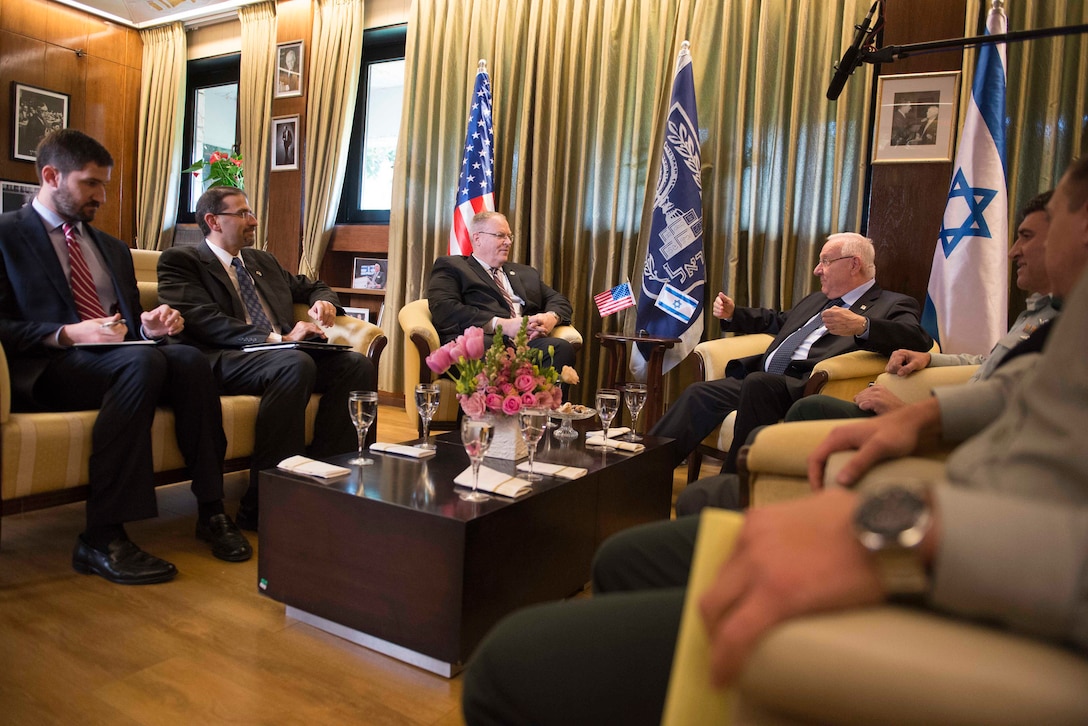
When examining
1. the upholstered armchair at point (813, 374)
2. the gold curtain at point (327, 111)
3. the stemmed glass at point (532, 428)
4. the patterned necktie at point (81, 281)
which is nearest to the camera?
the stemmed glass at point (532, 428)

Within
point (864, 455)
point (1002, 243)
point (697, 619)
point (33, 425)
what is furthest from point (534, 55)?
point (697, 619)

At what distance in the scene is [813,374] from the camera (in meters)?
2.83

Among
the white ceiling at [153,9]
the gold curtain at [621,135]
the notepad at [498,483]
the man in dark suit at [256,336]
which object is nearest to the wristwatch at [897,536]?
the notepad at [498,483]

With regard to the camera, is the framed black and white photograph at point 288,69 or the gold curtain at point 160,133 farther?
the gold curtain at point 160,133

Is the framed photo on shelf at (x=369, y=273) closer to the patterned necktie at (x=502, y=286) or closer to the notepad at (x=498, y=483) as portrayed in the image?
the patterned necktie at (x=502, y=286)

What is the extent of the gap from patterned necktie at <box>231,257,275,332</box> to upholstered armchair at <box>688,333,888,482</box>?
6.22ft

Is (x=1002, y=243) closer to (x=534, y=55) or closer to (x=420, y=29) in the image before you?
(x=534, y=55)

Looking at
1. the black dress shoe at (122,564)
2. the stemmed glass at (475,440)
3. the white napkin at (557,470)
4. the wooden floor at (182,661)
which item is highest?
the stemmed glass at (475,440)

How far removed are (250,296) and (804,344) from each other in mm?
2405

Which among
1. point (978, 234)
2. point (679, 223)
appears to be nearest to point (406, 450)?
point (679, 223)

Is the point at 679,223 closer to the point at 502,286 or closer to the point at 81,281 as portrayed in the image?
the point at 502,286

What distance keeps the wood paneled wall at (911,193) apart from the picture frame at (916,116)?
4 centimetres

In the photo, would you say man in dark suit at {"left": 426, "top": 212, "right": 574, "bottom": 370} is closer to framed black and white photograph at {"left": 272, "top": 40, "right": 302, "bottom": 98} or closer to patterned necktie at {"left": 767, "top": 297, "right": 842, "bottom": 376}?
patterned necktie at {"left": 767, "top": 297, "right": 842, "bottom": 376}

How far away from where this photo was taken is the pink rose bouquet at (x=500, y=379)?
2080 mm
